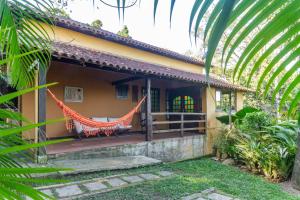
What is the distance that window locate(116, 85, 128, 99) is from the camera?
8.73 metres

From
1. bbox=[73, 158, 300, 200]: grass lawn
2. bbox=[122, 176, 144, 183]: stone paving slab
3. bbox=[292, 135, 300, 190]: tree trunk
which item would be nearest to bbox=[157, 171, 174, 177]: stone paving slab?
bbox=[73, 158, 300, 200]: grass lawn

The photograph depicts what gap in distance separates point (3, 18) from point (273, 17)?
1232mm

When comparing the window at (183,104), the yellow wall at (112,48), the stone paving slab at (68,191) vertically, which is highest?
the yellow wall at (112,48)

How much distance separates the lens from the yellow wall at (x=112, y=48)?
739 cm

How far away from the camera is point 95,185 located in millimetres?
4027

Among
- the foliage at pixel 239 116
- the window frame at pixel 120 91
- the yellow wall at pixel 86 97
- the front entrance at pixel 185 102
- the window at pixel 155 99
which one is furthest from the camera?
the window at pixel 155 99

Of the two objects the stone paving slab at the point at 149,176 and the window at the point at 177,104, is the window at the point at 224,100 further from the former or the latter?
the stone paving slab at the point at 149,176

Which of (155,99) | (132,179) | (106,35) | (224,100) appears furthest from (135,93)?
(132,179)

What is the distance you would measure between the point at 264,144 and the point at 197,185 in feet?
10.5

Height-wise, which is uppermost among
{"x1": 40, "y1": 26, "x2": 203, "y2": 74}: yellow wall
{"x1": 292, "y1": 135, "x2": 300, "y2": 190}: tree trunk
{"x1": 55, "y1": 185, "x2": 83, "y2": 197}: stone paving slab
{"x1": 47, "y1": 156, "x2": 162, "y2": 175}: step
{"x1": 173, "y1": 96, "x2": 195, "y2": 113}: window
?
{"x1": 40, "y1": 26, "x2": 203, "y2": 74}: yellow wall

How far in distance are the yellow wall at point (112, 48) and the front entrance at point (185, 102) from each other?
1.39 m

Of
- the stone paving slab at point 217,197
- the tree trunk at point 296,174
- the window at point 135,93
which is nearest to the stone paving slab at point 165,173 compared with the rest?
the stone paving slab at point 217,197

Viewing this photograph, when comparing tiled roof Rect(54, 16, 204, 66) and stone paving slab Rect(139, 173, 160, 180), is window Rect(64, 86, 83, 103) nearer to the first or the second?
tiled roof Rect(54, 16, 204, 66)

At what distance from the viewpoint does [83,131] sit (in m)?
6.45
